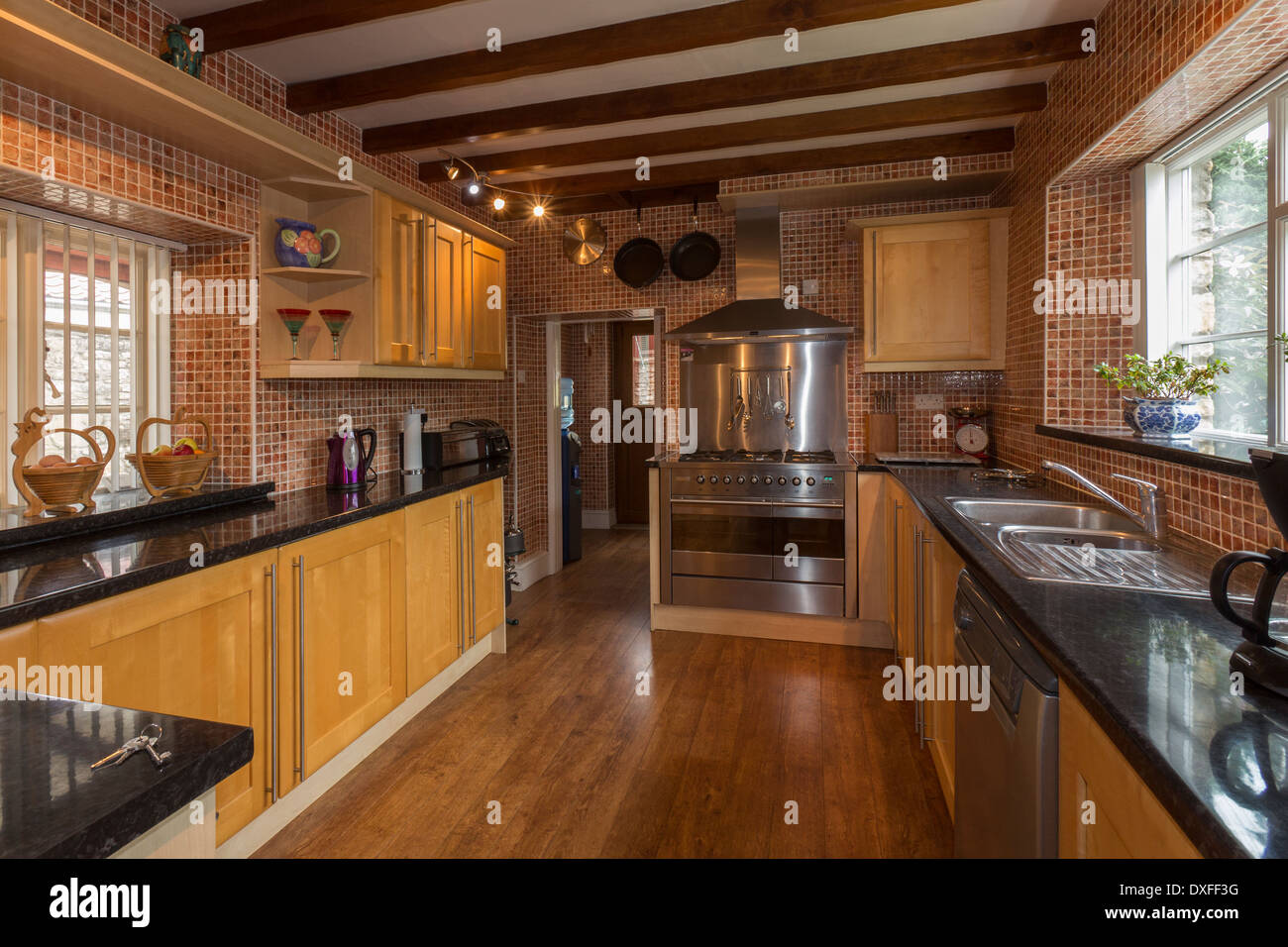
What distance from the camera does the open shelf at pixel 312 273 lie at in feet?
8.86

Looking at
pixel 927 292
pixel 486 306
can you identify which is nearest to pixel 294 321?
pixel 486 306

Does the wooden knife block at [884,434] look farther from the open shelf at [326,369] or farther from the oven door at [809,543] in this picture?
the open shelf at [326,369]

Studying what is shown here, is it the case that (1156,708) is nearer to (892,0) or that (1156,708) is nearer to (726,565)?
(892,0)

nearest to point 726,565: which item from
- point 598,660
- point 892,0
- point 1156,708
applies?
point 598,660

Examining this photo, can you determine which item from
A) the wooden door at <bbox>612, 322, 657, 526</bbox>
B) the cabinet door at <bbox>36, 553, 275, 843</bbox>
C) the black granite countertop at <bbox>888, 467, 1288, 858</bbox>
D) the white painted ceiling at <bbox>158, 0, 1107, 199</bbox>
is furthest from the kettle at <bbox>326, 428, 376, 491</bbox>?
the wooden door at <bbox>612, 322, 657, 526</bbox>

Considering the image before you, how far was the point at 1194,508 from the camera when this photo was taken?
1850 mm

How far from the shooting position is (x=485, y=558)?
3436 mm

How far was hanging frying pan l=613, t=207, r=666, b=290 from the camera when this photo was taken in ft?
14.6

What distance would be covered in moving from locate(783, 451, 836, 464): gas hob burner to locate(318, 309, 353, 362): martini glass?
7.39 feet

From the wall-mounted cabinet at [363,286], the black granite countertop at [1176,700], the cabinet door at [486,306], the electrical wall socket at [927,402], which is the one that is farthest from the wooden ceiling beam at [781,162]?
the black granite countertop at [1176,700]

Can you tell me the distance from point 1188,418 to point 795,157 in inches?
93.5

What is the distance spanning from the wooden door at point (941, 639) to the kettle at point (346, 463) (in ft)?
7.29

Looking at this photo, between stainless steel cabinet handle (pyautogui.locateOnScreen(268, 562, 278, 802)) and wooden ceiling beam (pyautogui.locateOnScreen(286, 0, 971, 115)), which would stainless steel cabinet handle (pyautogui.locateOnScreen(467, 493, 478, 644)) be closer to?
stainless steel cabinet handle (pyautogui.locateOnScreen(268, 562, 278, 802))

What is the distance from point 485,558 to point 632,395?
386cm
